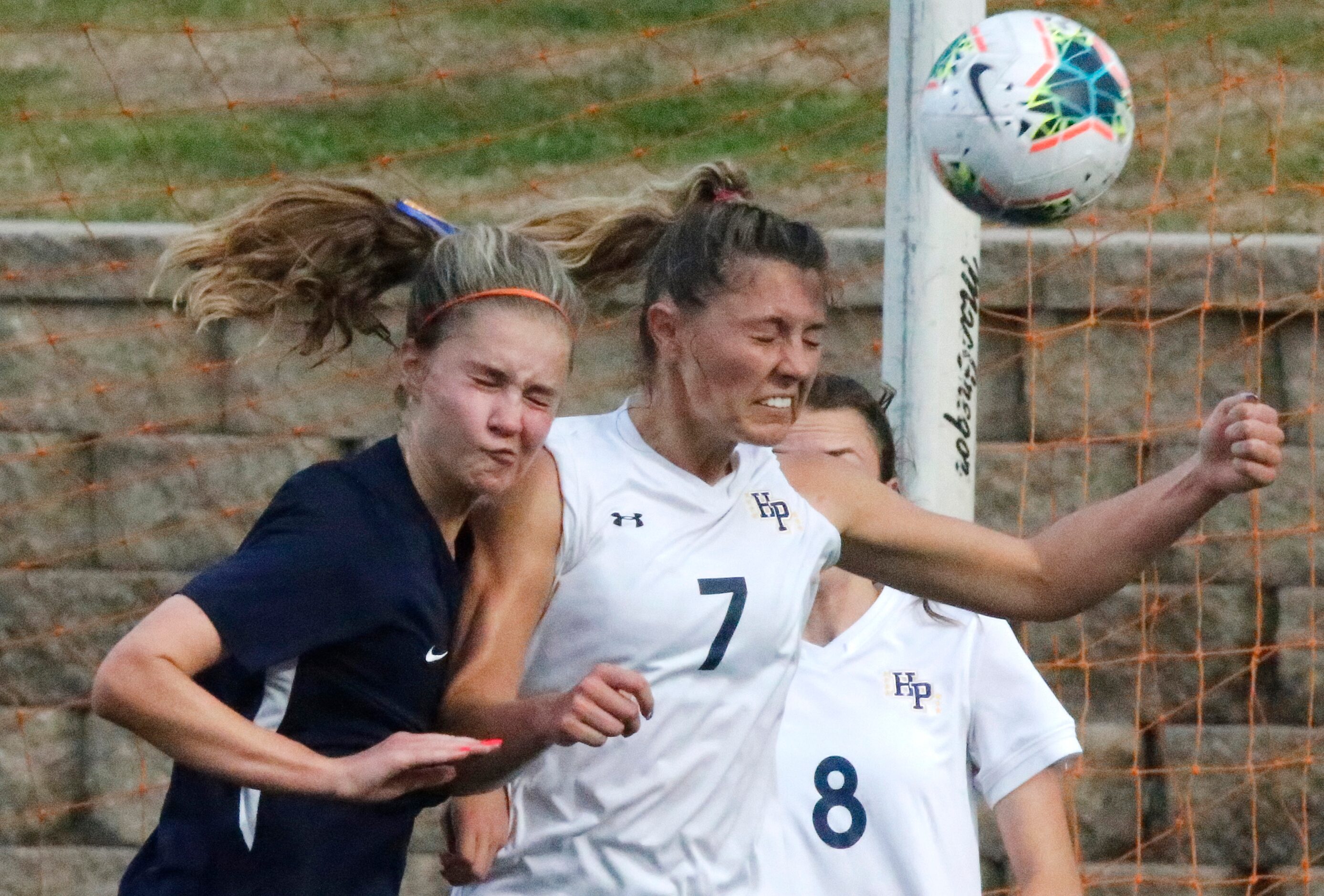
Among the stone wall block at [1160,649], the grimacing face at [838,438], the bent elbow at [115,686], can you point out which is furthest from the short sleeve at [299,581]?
the stone wall block at [1160,649]

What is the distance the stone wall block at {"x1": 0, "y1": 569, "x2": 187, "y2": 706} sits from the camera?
4.76 metres

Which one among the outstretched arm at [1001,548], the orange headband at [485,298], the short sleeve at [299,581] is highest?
the orange headband at [485,298]

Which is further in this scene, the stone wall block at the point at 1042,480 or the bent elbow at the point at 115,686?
the stone wall block at the point at 1042,480

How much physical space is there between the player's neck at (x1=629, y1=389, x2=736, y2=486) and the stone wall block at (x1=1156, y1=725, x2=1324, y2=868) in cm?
249

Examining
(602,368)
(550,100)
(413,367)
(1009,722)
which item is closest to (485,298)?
(413,367)

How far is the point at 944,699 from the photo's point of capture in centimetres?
291

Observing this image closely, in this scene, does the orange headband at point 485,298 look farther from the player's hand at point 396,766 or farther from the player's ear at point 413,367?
the player's hand at point 396,766

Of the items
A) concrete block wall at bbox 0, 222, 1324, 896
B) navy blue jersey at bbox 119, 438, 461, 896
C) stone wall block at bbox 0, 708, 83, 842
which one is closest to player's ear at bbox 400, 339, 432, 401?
navy blue jersey at bbox 119, 438, 461, 896

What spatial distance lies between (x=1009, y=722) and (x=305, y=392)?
8.23 ft

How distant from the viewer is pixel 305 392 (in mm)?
4859

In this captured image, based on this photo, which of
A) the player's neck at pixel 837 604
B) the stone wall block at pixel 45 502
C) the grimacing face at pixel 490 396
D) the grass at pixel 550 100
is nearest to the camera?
the grimacing face at pixel 490 396

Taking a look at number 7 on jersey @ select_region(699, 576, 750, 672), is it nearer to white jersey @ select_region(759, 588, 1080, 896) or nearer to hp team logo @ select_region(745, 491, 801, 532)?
hp team logo @ select_region(745, 491, 801, 532)

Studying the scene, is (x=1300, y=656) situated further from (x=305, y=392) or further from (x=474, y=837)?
(x=474, y=837)

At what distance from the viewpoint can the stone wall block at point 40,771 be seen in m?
4.71
